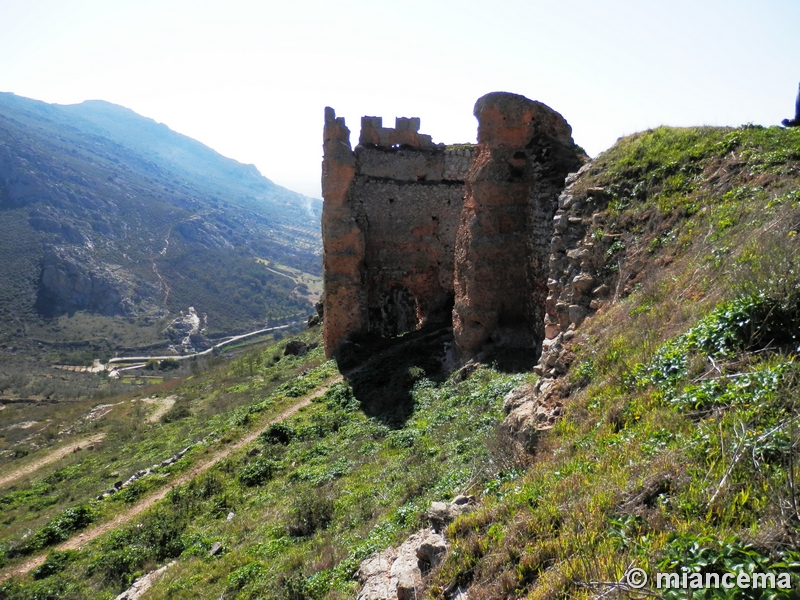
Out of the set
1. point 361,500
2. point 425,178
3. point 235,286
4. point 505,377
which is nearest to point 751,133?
point 505,377

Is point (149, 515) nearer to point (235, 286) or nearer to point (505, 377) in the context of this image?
point (505, 377)

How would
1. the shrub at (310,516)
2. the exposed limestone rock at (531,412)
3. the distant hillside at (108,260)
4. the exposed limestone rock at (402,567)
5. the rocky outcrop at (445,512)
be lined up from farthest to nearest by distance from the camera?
the distant hillside at (108,260), the shrub at (310,516), the exposed limestone rock at (531,412), the rocky outcrop at (445,512), the exposed limestone rock at (402,567)

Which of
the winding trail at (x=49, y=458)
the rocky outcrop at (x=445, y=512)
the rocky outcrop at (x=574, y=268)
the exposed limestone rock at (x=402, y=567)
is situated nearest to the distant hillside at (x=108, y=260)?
the winding trail at (x=49, y=458)

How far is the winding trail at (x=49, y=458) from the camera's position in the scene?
1703cm

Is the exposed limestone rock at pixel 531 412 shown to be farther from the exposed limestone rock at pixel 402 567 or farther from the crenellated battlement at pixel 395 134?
→ the crenellated battlement at pixel 395 134

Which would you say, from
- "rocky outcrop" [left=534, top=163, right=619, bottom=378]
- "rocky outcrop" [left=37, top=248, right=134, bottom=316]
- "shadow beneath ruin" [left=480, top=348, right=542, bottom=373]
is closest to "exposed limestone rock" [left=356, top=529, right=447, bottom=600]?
"rocky outcrop" [left=534, top=163, right=619, bottom=378]

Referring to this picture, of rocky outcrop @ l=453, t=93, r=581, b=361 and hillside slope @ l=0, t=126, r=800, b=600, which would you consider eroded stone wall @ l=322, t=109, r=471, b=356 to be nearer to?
hillside slope @ l=0, t=126, r=800, b=600

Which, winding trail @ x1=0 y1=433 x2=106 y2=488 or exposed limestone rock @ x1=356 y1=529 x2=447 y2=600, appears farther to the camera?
winding trail @ x1=0 y1=433 x2=106 y2=488

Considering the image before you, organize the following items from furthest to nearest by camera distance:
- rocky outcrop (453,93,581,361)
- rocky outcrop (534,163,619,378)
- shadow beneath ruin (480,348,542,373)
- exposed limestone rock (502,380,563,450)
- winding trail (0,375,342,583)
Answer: rocky outcrop (453,93,581,361)
shadow beneath ruin (480,348,542,373)
winding trail (0,375,342,583)
rocky outcrop (534,163,619,378)
exposed limestone rock (502,380,563,450)

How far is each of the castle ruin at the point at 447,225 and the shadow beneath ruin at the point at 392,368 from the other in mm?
998

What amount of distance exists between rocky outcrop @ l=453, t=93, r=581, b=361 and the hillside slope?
1.25m

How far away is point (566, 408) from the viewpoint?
17.2 feet

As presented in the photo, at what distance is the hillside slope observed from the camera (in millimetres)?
2912

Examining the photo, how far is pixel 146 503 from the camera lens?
443 inches
